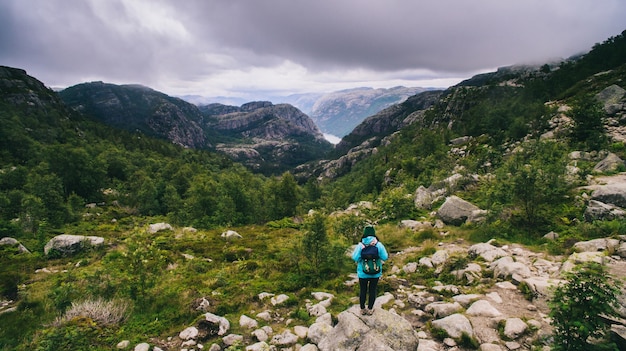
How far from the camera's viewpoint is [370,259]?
8.74 metres

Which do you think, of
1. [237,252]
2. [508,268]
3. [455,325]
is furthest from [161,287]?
[508,268]

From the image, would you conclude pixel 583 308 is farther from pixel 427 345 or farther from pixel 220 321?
pixel 220 321

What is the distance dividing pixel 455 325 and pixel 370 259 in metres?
3.19

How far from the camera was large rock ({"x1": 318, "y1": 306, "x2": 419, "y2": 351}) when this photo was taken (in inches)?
295

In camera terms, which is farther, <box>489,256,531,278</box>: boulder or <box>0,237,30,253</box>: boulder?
<box>0,237,30,253</box>: boulder

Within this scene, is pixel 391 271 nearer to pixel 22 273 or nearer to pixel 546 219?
pixel 546 219

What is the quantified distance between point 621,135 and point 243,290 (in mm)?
41757

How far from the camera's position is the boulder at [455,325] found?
8.09 meters

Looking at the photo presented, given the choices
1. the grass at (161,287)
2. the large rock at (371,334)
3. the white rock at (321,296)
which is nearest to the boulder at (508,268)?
the grass at (161,287)

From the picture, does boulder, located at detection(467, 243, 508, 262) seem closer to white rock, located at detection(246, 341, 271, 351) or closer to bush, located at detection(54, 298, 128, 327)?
white rock, located at detection(246, 341, 271, 351)

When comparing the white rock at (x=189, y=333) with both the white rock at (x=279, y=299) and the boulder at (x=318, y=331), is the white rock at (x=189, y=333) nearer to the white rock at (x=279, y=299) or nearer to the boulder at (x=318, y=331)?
the white rock at (x=279, y=299)

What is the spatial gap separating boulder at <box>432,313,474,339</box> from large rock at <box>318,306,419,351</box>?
49.6 inches

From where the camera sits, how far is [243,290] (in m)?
14.0

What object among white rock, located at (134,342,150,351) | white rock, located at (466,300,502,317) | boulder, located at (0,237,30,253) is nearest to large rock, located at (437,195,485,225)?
white rock, located at (466,300,502,317)
